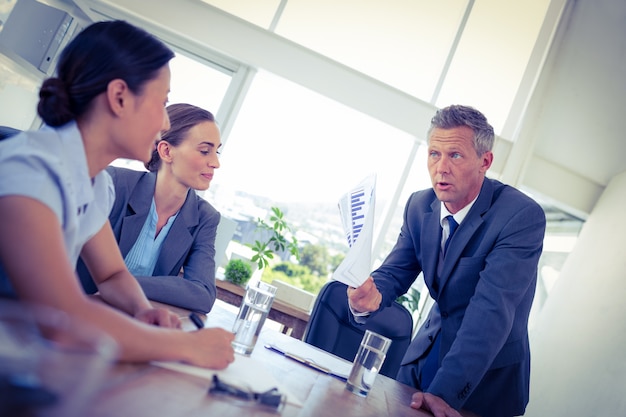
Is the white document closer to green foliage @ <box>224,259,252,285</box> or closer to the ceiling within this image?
green foliage @ <box>224,259,252,285</box>

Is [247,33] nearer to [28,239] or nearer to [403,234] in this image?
[403,234]

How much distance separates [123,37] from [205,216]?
1097 mm

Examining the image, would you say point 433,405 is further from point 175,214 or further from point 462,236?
point 175,214

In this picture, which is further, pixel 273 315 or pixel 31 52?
pixel 273 315

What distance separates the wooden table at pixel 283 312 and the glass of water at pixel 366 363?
2359mm

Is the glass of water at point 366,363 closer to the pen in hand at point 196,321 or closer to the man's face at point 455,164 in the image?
the pen in hand at point 196,321

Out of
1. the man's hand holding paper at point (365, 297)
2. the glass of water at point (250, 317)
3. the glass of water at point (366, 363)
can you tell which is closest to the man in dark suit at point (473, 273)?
the man's hand holding paper at point (365, 297)

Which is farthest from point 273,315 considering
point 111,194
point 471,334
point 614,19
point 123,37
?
point 614,19

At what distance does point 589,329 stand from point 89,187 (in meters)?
3.83

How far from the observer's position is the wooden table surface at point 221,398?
636 mm

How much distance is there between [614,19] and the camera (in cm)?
410

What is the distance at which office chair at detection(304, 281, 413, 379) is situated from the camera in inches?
88.0

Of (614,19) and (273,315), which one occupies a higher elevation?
(614,19)

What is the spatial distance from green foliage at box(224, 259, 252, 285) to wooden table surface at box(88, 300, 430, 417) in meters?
2.19
